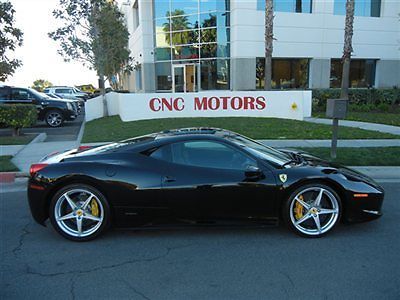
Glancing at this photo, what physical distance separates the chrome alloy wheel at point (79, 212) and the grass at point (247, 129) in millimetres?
6049

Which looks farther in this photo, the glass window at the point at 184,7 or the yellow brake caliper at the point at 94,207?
the glass window at the point at 184,7

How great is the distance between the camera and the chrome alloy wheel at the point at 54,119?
51.6 feet

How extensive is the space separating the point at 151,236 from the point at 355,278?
221 cm

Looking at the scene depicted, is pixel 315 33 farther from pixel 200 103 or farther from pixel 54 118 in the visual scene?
pixel 54 118

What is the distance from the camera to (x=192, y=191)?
404cm

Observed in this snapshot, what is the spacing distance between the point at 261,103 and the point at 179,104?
321 cm

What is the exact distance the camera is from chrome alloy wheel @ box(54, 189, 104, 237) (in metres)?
4.11

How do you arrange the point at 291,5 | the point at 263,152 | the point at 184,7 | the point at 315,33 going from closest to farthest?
the point at 263,152, the point at 291,5, the point at 315,33, the point at 184,7

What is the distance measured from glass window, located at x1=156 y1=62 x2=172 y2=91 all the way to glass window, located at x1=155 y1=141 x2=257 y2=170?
862 inches

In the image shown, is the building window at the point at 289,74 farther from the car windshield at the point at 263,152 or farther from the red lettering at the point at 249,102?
the car windshield at the point at 263,152

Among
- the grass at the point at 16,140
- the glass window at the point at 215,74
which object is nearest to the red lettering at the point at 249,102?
the grass at the point at 16,140

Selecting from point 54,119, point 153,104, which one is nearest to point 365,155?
point 153,104

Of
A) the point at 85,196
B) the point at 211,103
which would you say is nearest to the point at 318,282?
the point at 85,196

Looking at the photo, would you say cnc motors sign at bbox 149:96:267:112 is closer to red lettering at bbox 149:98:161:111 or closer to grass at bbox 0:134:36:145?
red lettering at bbox 149:98:161:111
